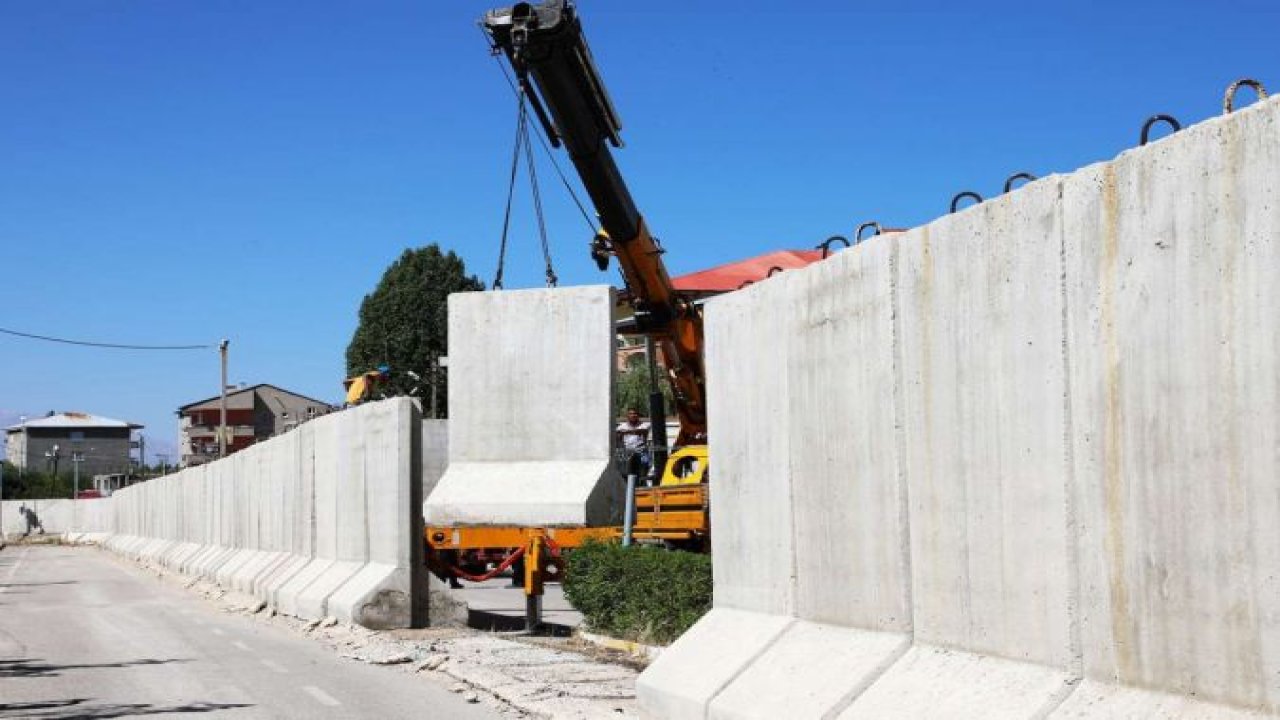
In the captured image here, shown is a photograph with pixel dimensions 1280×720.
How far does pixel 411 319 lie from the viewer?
3083 inches

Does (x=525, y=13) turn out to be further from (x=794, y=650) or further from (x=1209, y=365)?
(x=1209, y=365)

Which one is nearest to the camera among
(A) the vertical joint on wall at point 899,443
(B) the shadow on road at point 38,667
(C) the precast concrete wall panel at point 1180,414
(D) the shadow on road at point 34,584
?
(C) the precast concrete wall panel at point 1180,414

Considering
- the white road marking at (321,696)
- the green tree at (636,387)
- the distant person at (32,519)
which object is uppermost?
the green tree at (636,387)

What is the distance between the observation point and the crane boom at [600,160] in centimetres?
1692

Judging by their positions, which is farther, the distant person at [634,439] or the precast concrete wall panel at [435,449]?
the precast concrete wall panel at [435,449]

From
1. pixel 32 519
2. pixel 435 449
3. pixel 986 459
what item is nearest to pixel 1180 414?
pixel 986 459

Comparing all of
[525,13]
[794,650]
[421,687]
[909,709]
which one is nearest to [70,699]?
[421,687]

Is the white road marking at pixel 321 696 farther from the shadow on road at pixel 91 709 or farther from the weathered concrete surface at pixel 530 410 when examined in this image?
the weathered concrete surface at pixel 530 410

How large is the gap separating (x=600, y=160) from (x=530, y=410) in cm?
341

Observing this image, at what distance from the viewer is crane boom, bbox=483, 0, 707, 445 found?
16922 millimetres

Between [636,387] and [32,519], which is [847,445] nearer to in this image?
[636,387]

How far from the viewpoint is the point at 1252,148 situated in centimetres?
484

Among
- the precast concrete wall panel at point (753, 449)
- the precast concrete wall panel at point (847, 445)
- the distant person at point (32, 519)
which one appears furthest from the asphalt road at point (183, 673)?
the distant person at point (32, 519)

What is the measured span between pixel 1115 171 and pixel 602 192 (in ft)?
46.7
